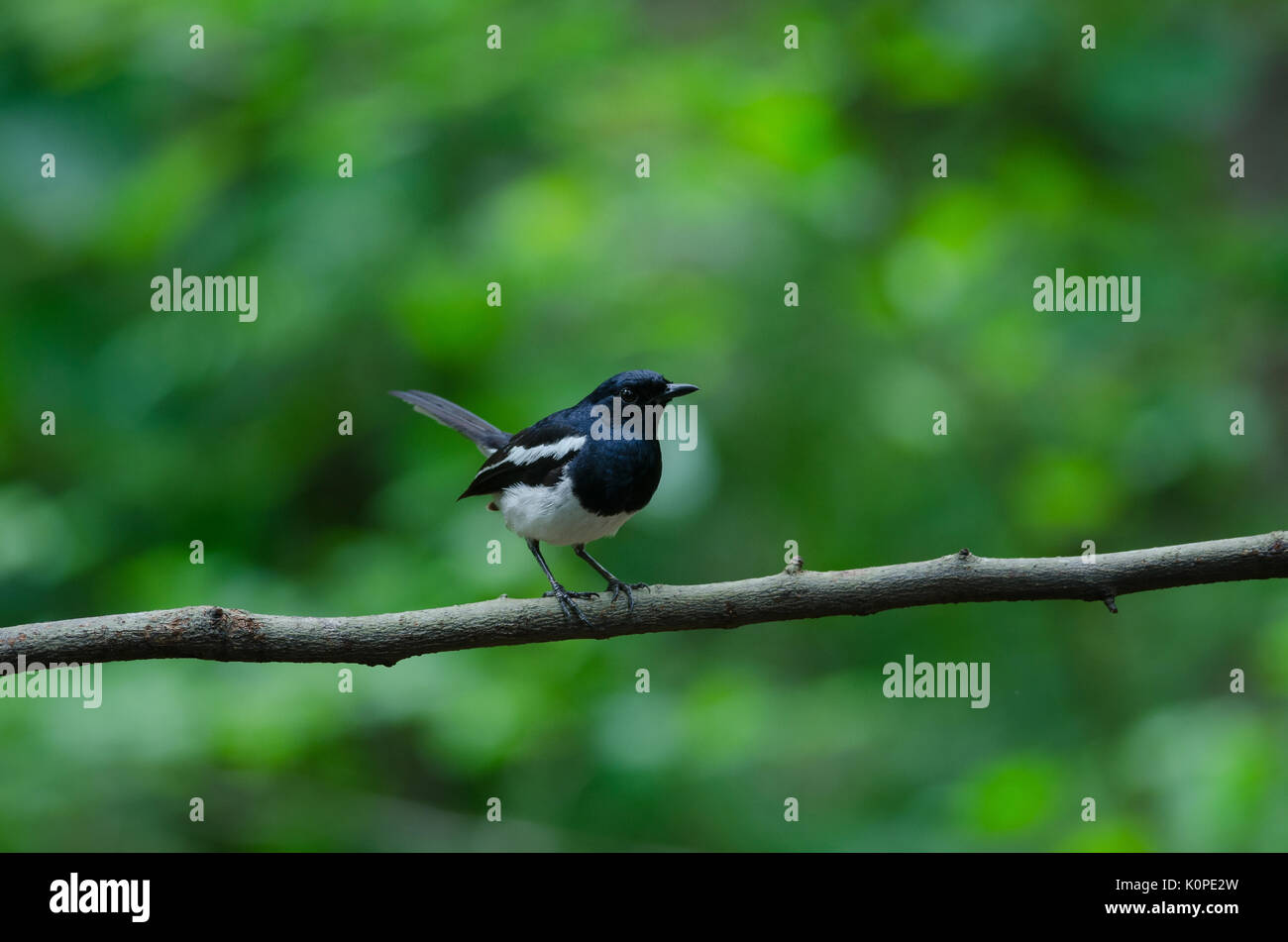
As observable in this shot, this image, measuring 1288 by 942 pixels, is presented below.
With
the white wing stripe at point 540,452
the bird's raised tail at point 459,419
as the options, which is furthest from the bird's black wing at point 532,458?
the bird's raised tail at point 459,419

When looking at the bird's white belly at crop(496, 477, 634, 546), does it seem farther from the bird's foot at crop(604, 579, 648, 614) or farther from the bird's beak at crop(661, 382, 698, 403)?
the bird's beak at crop(661, 382, 698, 403)

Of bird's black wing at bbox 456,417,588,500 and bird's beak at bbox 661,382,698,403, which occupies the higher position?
bird's beak at bbox 661,382,698,403

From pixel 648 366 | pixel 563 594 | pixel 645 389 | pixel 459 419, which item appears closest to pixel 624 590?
pixel 563 594

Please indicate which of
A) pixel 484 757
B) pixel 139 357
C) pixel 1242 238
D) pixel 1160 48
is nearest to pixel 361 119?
pixel 139 357

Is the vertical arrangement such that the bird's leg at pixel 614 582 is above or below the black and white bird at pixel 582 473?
below

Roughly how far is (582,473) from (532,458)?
1.08 ft

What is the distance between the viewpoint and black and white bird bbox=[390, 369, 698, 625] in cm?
371

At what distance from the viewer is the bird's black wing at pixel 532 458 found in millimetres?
3875

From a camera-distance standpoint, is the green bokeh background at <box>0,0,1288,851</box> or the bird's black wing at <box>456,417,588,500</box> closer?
the bird's black wing at <box>456,417,588,500</box>

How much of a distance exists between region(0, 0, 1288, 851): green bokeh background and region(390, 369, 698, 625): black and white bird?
13.7 inches

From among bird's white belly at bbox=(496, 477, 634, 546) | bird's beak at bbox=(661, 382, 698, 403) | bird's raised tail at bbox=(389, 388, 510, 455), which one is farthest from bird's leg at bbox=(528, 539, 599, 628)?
bird's beak at bbox=(661, 382, 698, 403)

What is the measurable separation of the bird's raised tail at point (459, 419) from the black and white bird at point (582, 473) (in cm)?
35

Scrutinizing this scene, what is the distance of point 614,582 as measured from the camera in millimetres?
3824

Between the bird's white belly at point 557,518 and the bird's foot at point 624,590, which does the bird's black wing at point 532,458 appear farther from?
the bird's foot at point 624,590
